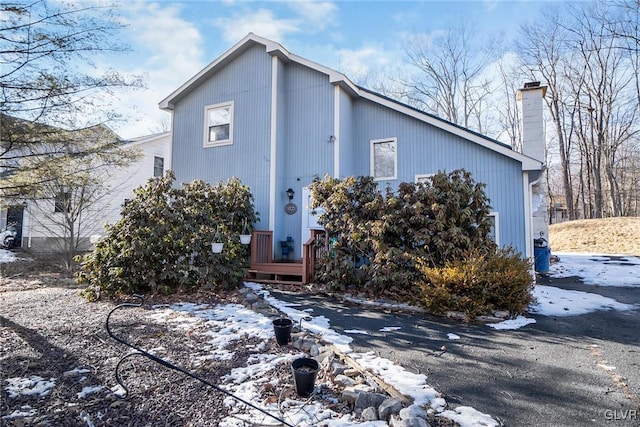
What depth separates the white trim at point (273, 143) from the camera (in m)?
9.02

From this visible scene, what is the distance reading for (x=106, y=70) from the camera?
6.00 metres

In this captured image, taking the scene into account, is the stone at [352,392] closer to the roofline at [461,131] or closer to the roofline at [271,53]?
the roofline at [461,131]

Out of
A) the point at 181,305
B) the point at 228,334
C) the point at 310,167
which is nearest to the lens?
the point at 228,334

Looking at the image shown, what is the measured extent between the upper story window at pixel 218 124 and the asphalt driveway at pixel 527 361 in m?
6.44

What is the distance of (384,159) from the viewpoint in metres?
9.49

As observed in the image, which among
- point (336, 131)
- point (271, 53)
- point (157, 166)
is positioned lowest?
point (336, 131)

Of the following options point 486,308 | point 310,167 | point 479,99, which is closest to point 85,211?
point 310,167

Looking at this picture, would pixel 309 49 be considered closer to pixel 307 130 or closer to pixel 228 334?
pixel 307 130

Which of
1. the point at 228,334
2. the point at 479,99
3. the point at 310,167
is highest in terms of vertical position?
the point at 479,99

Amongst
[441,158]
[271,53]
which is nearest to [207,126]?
[271,53]

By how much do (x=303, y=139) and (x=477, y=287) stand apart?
6163mm

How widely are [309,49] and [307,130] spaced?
14.4 feet

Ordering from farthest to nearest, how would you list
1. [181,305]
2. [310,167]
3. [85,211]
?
1. [85,211]
2. [310,167]
3. [181,305]

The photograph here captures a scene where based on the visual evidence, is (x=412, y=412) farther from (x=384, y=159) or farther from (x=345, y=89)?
(x=345, y=89)
